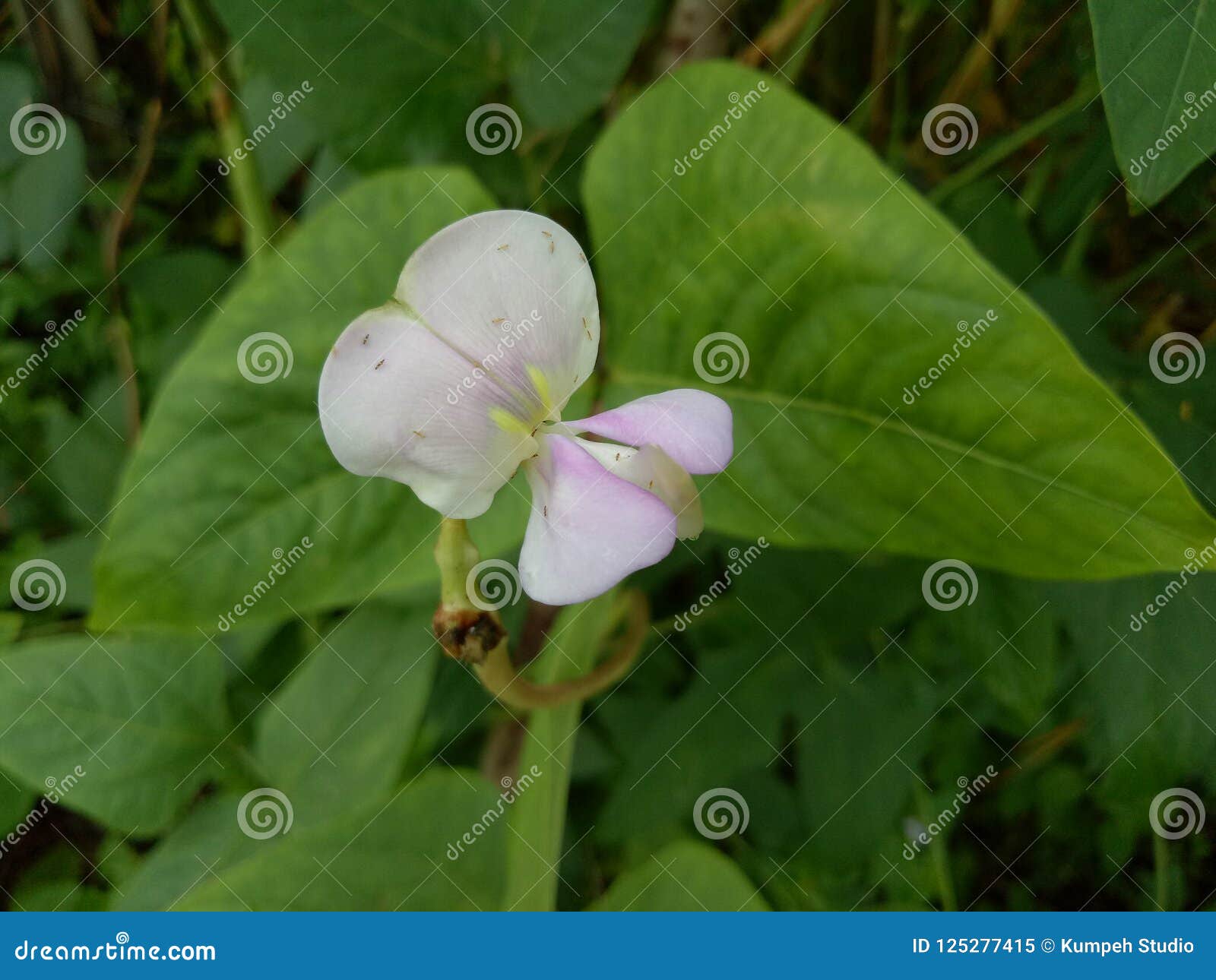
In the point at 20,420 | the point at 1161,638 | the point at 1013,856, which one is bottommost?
the point at 20,420

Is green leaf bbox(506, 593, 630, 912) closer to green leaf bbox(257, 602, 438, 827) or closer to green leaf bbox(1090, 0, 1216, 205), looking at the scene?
green leaf bbox(257, 602, 438, 827)

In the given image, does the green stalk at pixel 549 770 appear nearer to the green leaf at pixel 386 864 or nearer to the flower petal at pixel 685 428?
the green leaf at pixel 386 864

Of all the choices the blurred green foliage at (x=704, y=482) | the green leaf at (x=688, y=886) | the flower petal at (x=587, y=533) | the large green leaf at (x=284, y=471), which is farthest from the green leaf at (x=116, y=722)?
the flower petal at (x=587, y=533)

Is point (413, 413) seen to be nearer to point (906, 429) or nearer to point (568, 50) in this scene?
point (906, 429)

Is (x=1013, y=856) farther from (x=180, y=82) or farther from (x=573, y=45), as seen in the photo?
(x=180, y=82)

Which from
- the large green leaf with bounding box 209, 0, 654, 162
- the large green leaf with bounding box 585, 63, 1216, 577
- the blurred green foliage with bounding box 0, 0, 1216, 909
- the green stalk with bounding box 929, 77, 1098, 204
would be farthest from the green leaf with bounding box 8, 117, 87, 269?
the green stalk with bounding box 929, 77, 1098, 204

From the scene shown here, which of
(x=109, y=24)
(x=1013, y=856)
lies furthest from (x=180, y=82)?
(x=1013, y=856)

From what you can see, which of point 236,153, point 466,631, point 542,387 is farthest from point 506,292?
point 236,153
